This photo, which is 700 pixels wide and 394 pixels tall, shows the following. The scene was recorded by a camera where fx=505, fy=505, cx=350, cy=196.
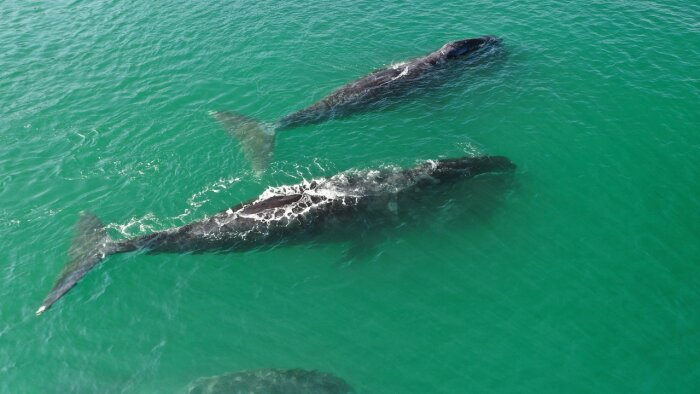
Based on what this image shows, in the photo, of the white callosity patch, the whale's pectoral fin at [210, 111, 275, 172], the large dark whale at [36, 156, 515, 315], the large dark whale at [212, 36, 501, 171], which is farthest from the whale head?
the whale's pectoral fin at [210, 111, 275, 172]

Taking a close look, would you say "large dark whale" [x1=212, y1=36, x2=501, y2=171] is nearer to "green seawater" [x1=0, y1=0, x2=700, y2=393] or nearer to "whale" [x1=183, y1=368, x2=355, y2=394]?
"green seawater" [x1=0, y1=0, x2=700, y2=393]

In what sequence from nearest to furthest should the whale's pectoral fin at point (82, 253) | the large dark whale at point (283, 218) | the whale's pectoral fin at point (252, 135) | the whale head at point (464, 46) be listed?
1. the whale's pectoral fin at point (82, 253)
2. the large dark whale at point (283, 218)
3. the whale's pectoral fin at point (252, 135)
4. the whale head at point (464, 46)

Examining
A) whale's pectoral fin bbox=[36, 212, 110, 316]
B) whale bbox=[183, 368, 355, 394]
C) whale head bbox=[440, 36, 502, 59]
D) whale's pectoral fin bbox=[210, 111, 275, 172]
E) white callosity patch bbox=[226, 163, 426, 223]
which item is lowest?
whale bbox=[183, 368, 355, 394]

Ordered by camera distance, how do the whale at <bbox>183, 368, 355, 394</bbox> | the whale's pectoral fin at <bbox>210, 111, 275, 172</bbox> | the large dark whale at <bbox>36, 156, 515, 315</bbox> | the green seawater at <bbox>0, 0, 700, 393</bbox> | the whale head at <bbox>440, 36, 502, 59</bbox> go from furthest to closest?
the whale head at <bbox>440, 36, 502, 59</bbox>
the whale's pectoral fin at <bbox>210, 111, 275, 172</bbox>
the large dark whale at <bbox>36, 156, 515, 315</bbox>
the green seawater at <bbox>0, 0, 700, 393</bbox>
the whale at <bbox>183, 368, 355, 394</bbox>

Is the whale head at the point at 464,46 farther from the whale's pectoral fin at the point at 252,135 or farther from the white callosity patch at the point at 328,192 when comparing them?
the whale's pectoral fin at the point at 252,135

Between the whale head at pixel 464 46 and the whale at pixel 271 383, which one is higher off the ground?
the whale head at pixel 464 46

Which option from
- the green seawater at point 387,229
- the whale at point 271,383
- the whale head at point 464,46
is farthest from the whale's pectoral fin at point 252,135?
the whale head at point 464,46

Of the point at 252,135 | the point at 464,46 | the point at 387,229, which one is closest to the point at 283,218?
the point at 387,229
